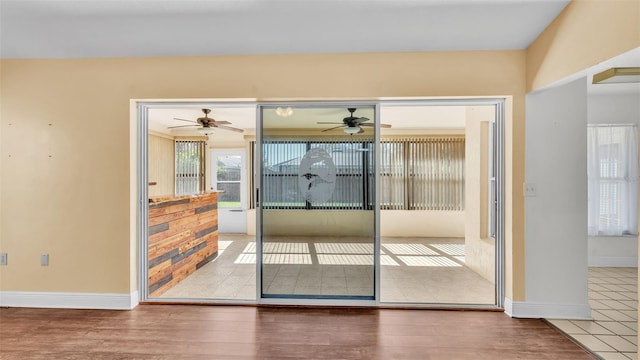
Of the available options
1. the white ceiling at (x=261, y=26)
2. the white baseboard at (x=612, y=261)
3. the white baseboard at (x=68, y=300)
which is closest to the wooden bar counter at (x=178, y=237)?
the white baseboard at (x=68, y=300)

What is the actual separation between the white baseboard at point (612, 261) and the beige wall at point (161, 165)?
7921 mm

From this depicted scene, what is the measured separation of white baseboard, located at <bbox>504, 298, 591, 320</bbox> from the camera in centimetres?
275

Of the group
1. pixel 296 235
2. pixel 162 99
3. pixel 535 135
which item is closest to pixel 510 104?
pixel 535 135

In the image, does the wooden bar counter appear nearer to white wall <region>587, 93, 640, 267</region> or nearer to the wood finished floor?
the wood finished floor

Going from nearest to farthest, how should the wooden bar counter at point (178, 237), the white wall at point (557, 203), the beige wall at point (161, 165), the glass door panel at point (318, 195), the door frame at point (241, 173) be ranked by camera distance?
the white wall at point (557, 203) < the glass door panel at point (318, 195) < the wooden bar counter at point (178, 237) < the beige wall at point (161, 165) < the door frame at point (241, 173)

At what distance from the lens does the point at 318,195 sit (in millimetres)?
3041

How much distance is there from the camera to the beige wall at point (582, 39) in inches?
69.5

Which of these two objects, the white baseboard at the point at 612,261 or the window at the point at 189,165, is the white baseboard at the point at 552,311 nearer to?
the white baseboard at the point at 612,261

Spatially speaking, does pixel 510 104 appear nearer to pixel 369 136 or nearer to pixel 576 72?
pixel 576 72

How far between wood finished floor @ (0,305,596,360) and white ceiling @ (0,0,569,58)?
246 centimetres

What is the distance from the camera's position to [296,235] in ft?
10.2

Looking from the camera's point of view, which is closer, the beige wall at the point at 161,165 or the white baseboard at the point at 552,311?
the white baseboard at the point at 552,311

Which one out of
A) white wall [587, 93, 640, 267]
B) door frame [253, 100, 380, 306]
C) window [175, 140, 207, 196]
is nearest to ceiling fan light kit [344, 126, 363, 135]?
door frame [253, 100, 380, 306]

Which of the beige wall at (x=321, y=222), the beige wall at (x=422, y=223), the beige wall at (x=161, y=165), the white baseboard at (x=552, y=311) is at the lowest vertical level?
the white baseboard at (x=552, y=311)
